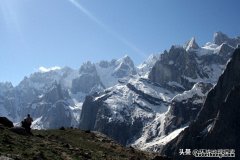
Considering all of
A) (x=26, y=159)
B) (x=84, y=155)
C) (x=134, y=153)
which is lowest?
(x=26, y=159)

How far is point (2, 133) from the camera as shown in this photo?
43.3 metres

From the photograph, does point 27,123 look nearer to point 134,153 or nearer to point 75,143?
point 75,143

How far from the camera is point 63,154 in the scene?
1602 inches

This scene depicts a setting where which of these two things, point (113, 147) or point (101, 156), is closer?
point (101, 156)

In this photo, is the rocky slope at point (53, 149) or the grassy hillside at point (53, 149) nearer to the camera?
the rocky slope at point (53, 149)

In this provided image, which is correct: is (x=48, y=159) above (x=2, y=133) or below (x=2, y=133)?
below

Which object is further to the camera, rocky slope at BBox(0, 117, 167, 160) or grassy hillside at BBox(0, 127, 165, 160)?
grassy hillside at BBox(0, 127, 165, 160)

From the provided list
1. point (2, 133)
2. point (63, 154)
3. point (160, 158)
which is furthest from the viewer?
point (160, 158)

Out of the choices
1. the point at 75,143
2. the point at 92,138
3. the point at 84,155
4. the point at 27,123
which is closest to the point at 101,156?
the point at 84,155

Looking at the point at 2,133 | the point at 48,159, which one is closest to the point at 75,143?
the point at 2,133

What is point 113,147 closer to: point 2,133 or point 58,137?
point 58,137

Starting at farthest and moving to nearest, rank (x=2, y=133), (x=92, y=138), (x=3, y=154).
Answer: (x=92, y=138), (x=2, y=133), (x=3, y=154)

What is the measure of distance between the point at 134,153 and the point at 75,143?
7.61m

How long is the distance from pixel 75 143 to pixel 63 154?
1105cm
